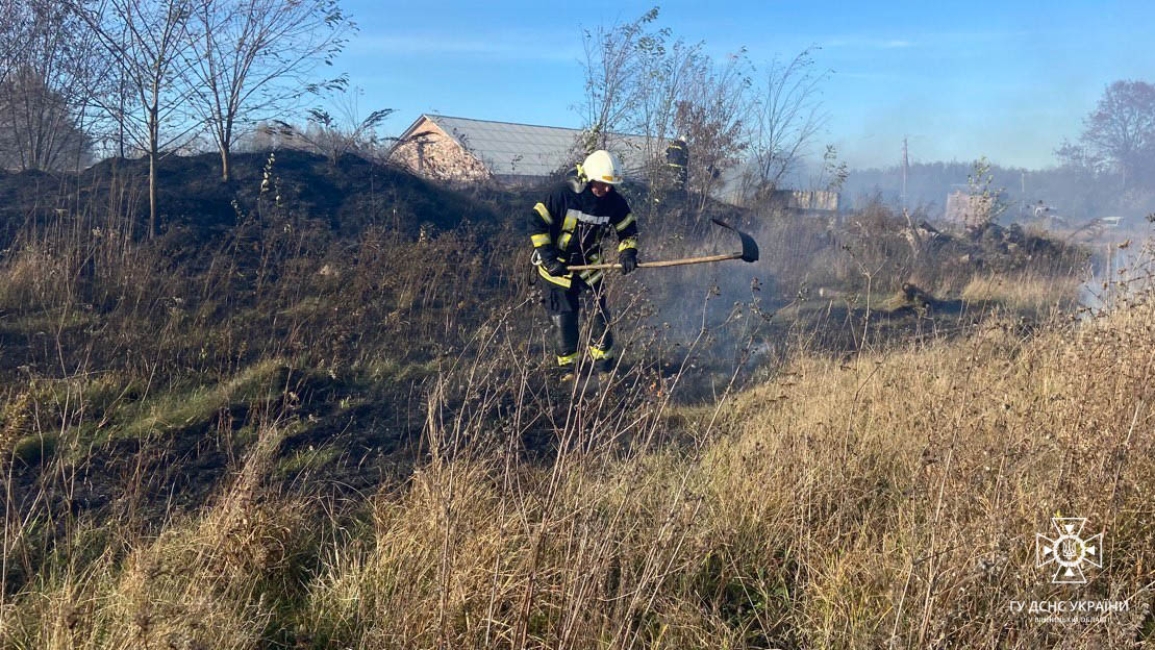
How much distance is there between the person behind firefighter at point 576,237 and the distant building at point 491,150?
5301 millimetres

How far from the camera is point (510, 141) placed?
66.3 ft

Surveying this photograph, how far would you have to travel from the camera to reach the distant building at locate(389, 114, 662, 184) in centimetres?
1208

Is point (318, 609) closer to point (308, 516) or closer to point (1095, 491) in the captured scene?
point (308, 516)

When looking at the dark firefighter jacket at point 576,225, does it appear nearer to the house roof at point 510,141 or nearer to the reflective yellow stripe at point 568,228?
the reflective yellow stripe at point 568,228

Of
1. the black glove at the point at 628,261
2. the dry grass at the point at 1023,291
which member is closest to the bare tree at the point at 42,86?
the black glove at the point at 628,261

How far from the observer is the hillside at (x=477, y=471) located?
2459mm

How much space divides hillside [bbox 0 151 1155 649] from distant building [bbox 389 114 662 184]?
16.2 ft

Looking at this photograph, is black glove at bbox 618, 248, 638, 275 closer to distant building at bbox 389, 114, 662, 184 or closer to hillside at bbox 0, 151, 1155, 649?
hillside at bbox 0, 151, 1155, 649

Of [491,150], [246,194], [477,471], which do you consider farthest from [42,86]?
[491,150]

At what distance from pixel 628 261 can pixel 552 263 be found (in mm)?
590

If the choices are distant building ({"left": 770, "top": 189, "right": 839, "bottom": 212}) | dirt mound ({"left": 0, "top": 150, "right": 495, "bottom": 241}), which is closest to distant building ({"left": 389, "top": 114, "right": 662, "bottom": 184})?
dirt mound ({"left": 0, "top": 150, "right": 495, "bottom": 241})

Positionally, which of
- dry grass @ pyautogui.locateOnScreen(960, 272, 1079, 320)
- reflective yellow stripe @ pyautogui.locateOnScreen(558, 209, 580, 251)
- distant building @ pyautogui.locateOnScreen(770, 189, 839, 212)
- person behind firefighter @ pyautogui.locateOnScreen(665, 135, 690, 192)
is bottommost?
dry grass @ pyautogui.locateOnScreen(960, 272, 1079, 320)

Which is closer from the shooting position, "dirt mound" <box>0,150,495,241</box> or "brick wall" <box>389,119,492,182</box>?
"dirt mound" <box>0,150,495,241</box>

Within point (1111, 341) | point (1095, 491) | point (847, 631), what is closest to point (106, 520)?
point (847, 631)
